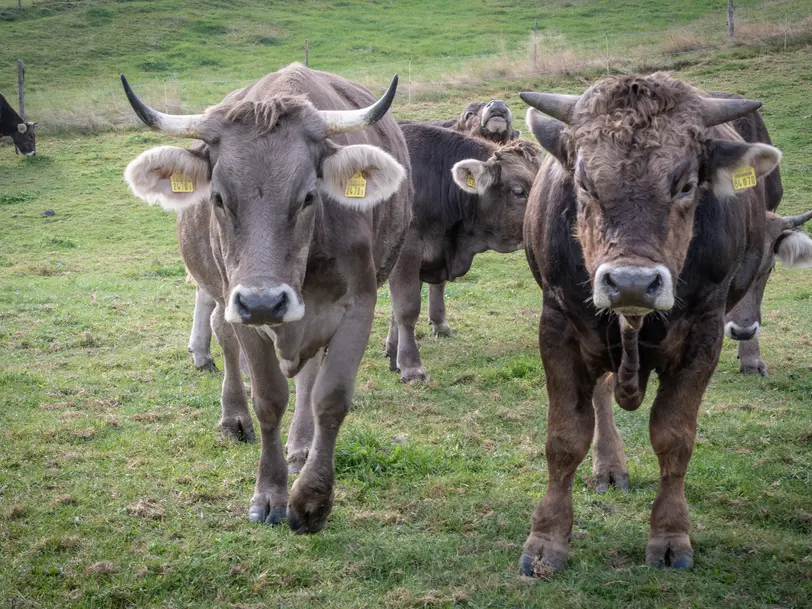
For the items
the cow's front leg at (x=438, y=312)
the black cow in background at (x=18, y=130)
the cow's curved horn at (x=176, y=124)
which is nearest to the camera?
the cow's curved horn at (x=176, y=124)

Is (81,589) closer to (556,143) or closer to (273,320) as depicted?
(273,320)

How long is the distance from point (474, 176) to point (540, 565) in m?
5.31

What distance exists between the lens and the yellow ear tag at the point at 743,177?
448 centimetres

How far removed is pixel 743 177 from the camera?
451 cm

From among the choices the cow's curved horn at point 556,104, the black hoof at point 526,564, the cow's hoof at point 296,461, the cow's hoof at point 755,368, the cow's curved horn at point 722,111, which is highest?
the cow's curved horn at point 722,111

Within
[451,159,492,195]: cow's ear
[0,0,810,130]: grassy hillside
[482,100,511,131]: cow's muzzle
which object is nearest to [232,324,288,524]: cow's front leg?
[451,159,492,195]: cow's ear

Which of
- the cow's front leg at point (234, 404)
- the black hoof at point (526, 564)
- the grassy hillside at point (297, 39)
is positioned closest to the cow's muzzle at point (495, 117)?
the cow's front leg at point (234, 404)

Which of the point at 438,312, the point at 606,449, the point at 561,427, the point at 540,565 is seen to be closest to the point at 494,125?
the point at 438,312

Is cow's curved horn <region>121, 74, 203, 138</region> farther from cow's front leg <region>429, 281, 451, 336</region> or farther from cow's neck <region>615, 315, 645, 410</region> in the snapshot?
cow's front leg <region>429, 281, 451, 336</region>

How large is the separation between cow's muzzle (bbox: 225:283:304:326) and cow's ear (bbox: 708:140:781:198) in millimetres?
2114

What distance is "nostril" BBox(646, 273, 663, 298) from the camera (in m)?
3.87

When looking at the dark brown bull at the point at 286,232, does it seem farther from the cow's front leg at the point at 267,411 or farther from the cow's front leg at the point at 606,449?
the cow's front leg at the point at 606,449

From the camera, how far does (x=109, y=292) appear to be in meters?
12.3

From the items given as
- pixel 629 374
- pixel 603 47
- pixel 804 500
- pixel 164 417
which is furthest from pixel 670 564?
pixel 603 47
